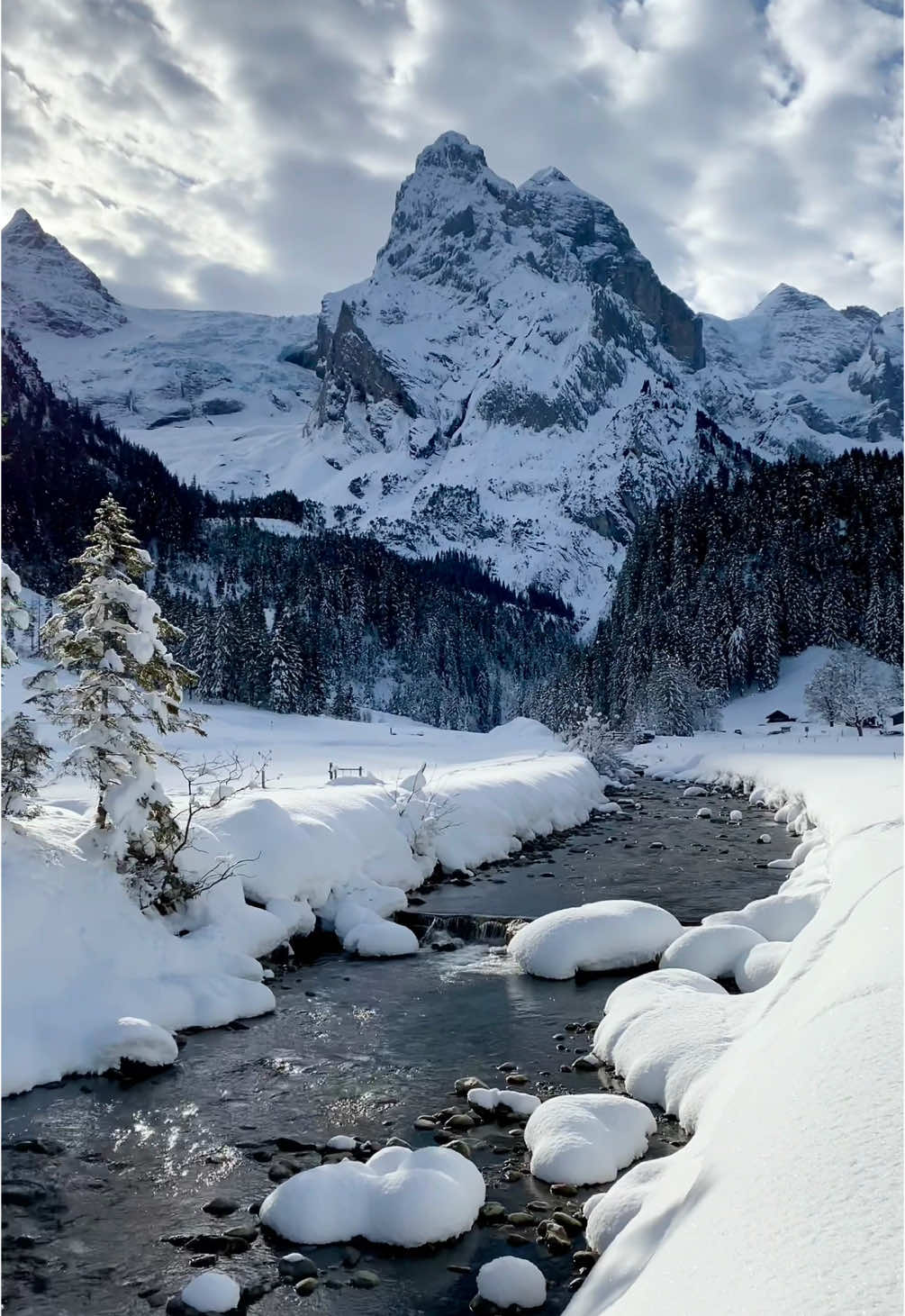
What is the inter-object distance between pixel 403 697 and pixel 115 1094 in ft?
461

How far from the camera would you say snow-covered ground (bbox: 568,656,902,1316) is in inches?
162

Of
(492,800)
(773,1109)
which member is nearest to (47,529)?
(492,800)

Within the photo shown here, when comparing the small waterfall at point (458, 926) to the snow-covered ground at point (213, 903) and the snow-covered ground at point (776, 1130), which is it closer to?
the snow-covered ground at point (213, 903)

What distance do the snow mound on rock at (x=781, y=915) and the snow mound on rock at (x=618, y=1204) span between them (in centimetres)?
882

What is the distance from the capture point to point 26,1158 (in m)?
10.4

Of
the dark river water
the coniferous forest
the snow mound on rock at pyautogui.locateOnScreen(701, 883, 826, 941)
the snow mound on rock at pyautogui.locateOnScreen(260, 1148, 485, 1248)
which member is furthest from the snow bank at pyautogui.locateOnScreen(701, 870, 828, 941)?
the coniferous forest

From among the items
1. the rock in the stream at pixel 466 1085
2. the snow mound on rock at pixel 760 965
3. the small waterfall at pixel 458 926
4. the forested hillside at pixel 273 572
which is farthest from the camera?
the forested hillside at pixel 273 572

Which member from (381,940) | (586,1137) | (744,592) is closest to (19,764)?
(381,940)

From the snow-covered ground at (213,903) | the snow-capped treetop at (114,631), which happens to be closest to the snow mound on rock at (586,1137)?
the snow-covered ground at (213,903)

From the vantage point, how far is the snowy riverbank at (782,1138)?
4.10 m

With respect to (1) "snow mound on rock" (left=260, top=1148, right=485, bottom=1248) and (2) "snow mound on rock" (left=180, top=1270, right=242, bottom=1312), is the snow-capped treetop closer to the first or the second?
(1) "snow mound on rock" (left=260, top=1148, right=485, bottom=1248)

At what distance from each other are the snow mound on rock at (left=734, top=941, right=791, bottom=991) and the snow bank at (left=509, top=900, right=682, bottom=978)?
7.62 feet

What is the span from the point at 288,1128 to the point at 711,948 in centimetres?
897

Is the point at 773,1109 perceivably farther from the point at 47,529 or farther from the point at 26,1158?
the point at 47,529
